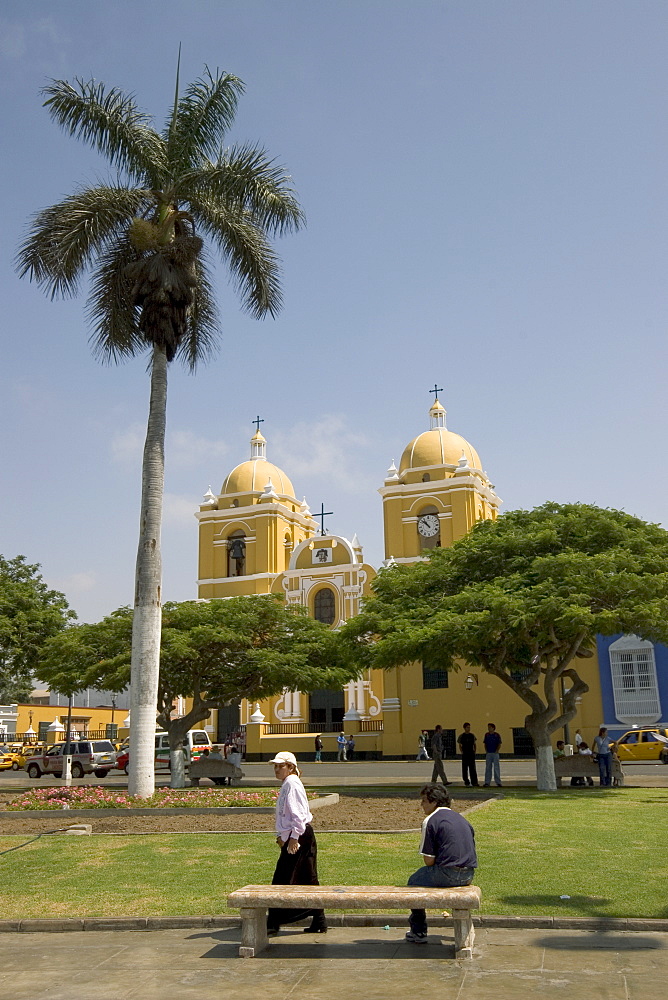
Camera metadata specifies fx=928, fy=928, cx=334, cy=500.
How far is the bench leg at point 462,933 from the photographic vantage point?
6.10 metres

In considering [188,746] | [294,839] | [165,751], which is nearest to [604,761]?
[294,839]

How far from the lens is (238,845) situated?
36.2 feet

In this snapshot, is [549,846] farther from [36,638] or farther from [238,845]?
[36,638]

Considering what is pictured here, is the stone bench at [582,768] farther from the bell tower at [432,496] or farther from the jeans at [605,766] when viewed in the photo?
the bell tower at [432,496]

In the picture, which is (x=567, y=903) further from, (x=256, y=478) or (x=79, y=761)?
(x=256, y=478)

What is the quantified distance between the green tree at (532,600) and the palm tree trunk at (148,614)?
5.28m

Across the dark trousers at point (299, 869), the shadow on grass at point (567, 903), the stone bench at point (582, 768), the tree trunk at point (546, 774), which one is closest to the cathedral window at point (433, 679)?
the stone bench at point (582, 768)

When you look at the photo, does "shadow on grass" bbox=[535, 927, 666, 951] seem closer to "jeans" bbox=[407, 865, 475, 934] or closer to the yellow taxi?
"jeans" bbox=[407, 865, 475, 934]

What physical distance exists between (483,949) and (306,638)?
20.3 metres

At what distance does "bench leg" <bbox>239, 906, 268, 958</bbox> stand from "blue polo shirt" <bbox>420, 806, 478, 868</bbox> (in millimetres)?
1256

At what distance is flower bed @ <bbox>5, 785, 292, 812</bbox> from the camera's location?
15352mm

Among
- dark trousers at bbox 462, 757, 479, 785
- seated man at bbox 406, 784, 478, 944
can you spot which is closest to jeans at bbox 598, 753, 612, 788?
dark trousers at bbox 462, 757, 479, 785

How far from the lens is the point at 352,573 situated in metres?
46.8

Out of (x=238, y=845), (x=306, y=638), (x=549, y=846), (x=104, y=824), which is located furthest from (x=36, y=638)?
(x=549, y=846)
